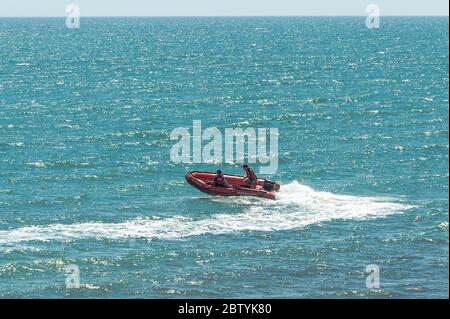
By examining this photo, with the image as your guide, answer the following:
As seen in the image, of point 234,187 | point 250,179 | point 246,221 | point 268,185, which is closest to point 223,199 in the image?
point 234,187

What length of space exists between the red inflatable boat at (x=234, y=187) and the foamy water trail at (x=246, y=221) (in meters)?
0.45

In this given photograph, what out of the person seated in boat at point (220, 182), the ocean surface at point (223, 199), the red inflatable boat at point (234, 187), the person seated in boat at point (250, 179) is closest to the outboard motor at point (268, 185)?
the red inflatable boat at point (234, 187)

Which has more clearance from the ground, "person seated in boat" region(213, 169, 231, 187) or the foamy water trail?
"person seated in boat" region(213, 169, 231, 187)

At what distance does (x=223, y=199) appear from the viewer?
169ft

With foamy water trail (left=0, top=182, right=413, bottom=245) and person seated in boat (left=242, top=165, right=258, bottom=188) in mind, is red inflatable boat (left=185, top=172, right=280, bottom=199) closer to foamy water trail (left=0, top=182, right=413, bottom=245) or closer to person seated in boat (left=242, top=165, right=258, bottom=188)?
person seated in boat (left=242, top=165, right=258, bottom=188)

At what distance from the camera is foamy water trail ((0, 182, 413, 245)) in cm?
4409

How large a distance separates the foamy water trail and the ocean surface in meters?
0.14

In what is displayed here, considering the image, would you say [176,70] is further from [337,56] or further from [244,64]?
[337,56]

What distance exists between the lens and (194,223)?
1825 inches

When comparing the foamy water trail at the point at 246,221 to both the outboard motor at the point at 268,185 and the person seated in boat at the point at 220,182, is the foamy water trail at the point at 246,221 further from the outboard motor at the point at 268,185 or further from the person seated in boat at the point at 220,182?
the person seated in boat at the point at 220,182

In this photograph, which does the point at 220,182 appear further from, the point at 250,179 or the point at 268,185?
the point at 268,185

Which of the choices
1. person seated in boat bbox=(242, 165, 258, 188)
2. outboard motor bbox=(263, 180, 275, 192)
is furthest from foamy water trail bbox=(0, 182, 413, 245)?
person seated in boat bbox=(242, 165, 258, 188)

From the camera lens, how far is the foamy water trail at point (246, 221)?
44.1 meters

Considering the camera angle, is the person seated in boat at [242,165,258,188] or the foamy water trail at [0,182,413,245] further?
the person seated in boat at [242,165,258,188]
